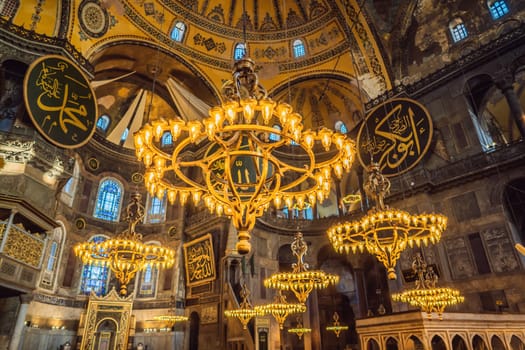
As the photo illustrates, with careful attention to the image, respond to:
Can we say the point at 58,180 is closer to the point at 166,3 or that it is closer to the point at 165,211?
the point at 165,211

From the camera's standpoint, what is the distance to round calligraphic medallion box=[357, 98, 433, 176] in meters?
10.4

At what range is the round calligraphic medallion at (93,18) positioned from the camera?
36.3 feet

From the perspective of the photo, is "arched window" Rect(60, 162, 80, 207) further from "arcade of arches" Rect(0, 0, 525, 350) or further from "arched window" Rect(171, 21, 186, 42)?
"arched window" Rect(171, 21, 186, 42)

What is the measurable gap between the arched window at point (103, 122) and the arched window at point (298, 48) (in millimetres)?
10016

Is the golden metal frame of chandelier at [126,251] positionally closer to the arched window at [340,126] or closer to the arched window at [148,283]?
the arched window at [148,283]

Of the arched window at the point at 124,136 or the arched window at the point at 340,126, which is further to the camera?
the arched window at the point at 340,126

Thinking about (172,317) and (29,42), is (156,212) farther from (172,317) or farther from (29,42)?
(29,42)

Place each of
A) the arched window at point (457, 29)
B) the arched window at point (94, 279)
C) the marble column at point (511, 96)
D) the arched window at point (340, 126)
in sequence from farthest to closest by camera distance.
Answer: the arched window at point (340, 126) < the arched window at point (94, 279) < the arched window at point (457, 29) < the marble column at point (511, 96)

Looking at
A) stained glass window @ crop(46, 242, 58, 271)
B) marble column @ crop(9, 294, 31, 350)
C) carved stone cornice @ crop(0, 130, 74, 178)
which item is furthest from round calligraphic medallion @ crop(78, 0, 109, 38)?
marble column @ crop(9, 294, 31, 350)

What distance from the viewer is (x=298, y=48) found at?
1581cm

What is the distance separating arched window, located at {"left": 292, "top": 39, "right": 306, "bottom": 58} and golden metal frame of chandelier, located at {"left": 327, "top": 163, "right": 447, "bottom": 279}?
1108 centimetres

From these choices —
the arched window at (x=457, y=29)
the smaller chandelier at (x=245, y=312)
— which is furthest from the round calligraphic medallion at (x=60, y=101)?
the arched window at (x=457, y=29)

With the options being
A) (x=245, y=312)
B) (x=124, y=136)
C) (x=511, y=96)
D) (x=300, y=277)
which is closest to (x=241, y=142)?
(x=300, y=277)

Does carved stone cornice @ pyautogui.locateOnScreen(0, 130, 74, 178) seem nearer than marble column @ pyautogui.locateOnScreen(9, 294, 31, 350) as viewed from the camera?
No
